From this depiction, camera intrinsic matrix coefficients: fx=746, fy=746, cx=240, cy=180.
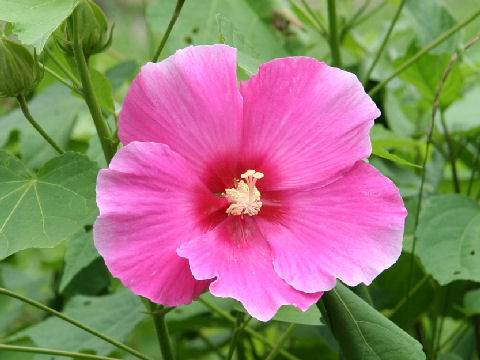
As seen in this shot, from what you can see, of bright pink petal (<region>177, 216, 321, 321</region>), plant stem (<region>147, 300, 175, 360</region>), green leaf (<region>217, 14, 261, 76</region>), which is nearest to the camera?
bright pink petal (<region>177, 216, 321, 321</region>)

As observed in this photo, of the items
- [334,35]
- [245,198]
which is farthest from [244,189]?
[334,35]

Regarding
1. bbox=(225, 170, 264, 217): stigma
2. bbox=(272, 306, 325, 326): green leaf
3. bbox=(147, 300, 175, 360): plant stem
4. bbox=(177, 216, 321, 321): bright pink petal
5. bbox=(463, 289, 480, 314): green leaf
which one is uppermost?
bbox=(225, 170, 264, 217): stigma

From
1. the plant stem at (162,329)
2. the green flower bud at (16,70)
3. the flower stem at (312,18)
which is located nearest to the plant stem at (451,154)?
the flower stem at (312,18)

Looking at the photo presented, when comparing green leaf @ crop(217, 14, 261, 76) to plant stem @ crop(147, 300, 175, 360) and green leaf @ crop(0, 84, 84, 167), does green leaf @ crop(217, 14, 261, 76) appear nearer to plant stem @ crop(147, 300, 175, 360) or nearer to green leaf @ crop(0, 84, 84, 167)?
plant stem @ crop(147, 300, 175, 360)

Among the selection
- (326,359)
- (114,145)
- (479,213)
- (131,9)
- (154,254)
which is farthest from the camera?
(131,9)

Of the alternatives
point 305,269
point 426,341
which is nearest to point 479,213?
point 426,341

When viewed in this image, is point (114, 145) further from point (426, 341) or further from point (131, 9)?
point (131, 9)

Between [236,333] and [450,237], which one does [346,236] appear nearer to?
[236,333]

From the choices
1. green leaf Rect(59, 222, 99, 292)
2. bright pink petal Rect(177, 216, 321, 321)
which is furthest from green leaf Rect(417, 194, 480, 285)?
green leaf Rect(59, 222, 99, 292)
